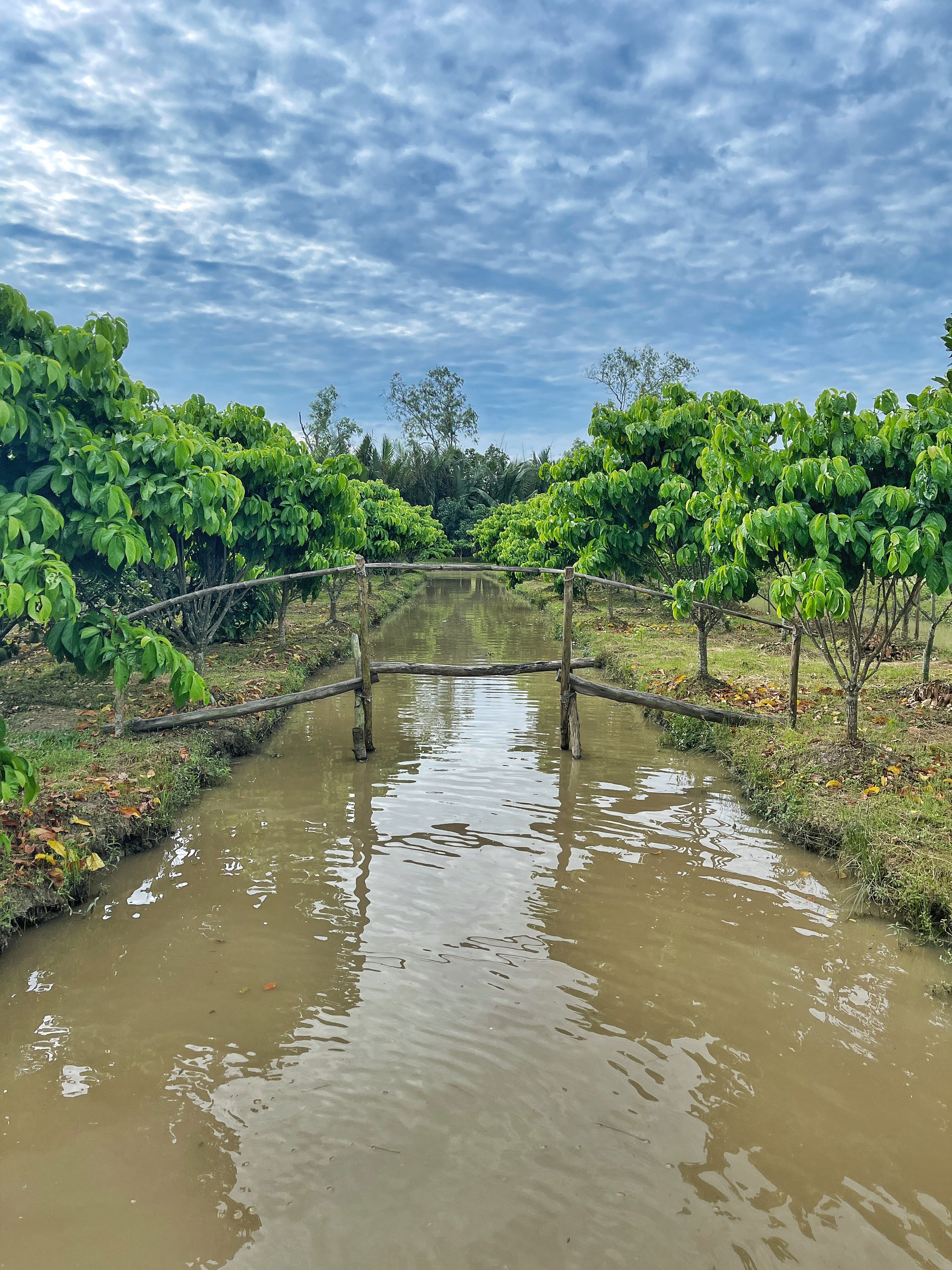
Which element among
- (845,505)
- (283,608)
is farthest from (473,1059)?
(283,608)

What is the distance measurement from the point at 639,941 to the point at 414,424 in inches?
2522

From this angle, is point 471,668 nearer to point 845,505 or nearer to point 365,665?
point 365,665

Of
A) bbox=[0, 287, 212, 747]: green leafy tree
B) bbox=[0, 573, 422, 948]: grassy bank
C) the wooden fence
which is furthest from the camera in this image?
the wooden fence

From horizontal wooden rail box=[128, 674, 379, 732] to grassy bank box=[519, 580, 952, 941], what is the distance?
433 centimetres

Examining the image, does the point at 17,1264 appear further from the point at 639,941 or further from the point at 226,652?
the point at 226,652

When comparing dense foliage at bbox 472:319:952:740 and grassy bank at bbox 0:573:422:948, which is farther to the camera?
dense foliage at bbox 472:319:952:740

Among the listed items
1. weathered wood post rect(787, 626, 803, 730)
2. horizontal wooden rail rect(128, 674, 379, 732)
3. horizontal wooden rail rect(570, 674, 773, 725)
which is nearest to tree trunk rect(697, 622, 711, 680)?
horizontal wooden rail rect(570, 674, 773, 725)

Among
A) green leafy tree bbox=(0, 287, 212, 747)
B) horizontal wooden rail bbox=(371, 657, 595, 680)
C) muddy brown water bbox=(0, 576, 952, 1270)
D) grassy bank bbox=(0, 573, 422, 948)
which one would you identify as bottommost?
muddy brown water bbox=(0, 576, 952, 1270)

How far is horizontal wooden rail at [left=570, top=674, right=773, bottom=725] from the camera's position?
877 centimetres

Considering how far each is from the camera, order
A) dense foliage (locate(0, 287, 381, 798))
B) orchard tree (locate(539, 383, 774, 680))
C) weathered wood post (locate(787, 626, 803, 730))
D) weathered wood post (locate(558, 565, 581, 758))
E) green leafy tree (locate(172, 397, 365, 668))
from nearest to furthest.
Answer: dense foliage (locate(0, 287, 381, 798))
weathered wood post (locate(787, 626, 803, 730))
weathered wood post (locate(558, 565, 581, 758))
green leafy tree (locate(172, 397, 365, 668))
orchard tree (locate(539, 383, 774, 680))

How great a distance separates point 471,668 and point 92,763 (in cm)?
438

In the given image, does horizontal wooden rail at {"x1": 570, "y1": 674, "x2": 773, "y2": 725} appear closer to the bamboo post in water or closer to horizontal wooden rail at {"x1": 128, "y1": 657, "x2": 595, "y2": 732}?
horizontal wooden rail at {"x1": 128, "y1": 657, "x2": 595, "y2": 732}

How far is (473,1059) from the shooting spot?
3914mm

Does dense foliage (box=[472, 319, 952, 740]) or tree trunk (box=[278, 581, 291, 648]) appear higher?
dense foliage (box=[472, 319, 952, 740])
